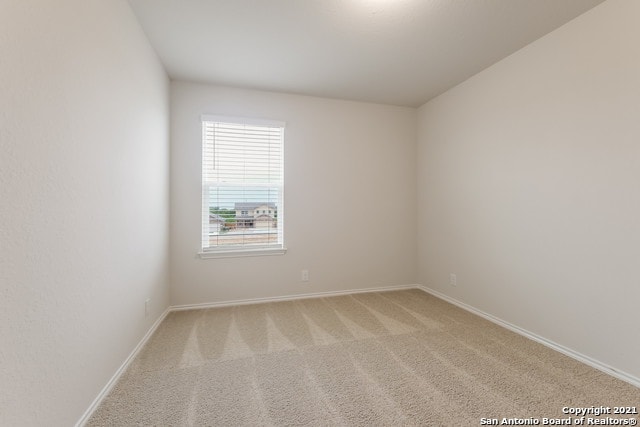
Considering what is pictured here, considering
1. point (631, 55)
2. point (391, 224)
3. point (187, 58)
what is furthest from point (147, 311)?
point (631, 55)

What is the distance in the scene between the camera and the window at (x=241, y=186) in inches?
119

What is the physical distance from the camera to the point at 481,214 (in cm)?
276

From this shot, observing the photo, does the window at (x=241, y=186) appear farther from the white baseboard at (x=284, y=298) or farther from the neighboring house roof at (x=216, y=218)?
the white baseboard at (x=284, y=298)

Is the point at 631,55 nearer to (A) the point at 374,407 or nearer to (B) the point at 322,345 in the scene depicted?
(A) the point at 374,407

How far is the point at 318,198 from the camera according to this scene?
3.34m

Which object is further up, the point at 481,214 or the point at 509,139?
the point at 509,139

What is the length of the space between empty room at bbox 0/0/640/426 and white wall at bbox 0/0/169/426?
0.01m

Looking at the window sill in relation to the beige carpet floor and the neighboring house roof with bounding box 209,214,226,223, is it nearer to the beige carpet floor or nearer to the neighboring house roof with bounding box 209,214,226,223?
the neighboring house roof with bounding box 209,214,226,223

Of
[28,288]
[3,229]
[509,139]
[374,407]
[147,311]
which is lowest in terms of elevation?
[374,407]

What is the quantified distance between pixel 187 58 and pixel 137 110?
806mm

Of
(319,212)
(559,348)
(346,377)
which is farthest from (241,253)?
(559,348)

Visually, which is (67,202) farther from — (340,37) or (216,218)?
(340,37)

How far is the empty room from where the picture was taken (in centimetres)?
123

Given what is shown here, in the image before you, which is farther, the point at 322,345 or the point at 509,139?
the point at 509,139
